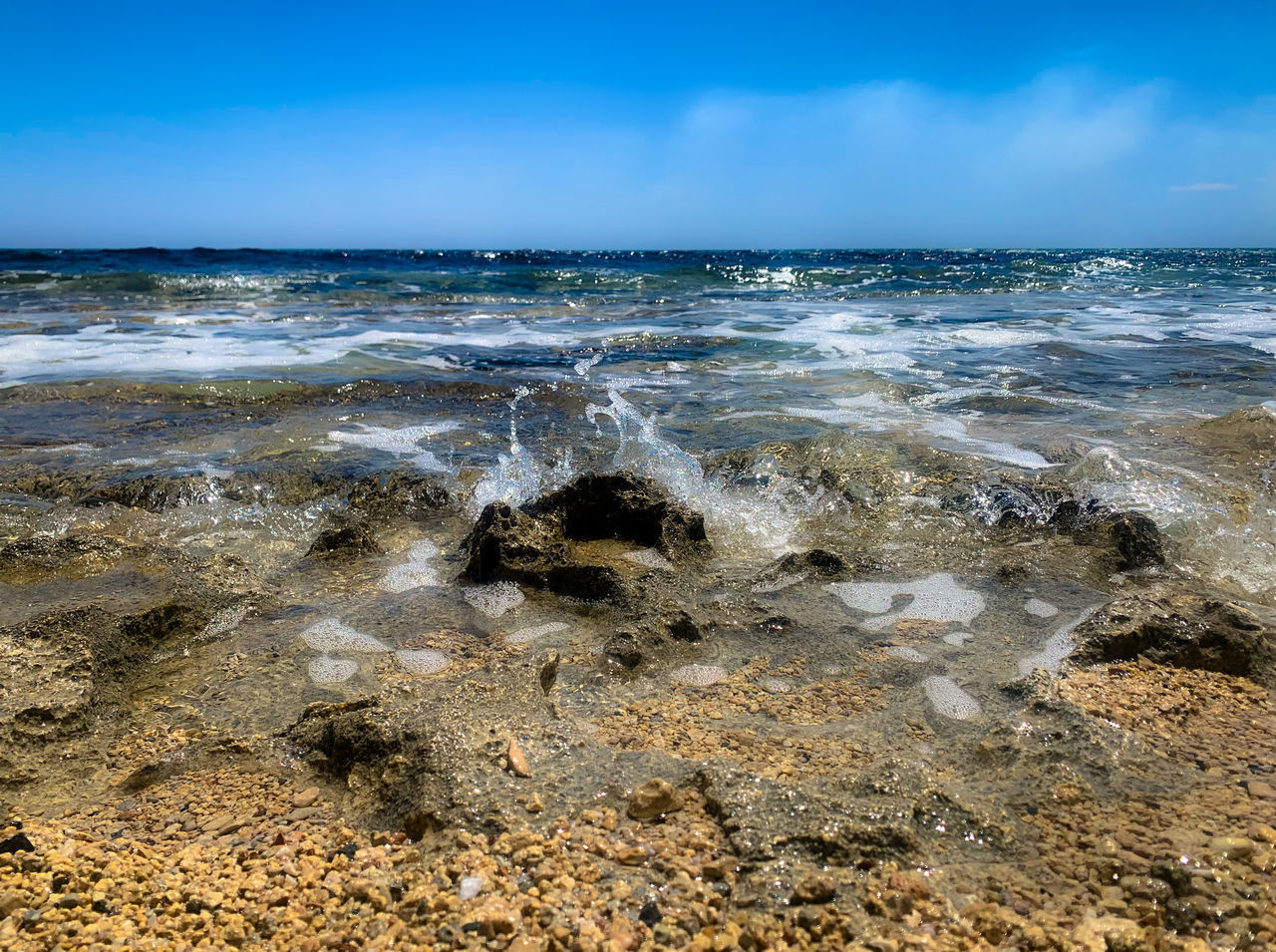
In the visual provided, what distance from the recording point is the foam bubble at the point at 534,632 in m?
2.63

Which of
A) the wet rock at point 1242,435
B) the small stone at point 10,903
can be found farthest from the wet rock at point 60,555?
the wet rock at point 1242,435

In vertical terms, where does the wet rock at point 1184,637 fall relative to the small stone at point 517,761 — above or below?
above

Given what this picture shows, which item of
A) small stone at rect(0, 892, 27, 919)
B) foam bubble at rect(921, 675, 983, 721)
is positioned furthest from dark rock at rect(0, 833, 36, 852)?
foam bubble at rect(921, 675, 983, 721)

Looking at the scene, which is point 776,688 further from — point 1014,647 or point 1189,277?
point 1189,277

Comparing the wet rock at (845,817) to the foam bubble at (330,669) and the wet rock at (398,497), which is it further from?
the wet rock at (398,497)

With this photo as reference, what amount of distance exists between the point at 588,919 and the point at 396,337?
10157 mm

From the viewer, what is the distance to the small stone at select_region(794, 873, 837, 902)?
55.6 inches

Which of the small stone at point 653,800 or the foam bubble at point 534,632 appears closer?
the small stone at point 653,800

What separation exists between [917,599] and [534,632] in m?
1.40

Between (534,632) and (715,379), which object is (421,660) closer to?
(534,632)

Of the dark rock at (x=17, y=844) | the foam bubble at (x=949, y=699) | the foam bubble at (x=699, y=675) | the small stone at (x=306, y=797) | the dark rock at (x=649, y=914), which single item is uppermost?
the dark rock at (x=17, y=844)

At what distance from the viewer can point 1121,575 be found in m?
3.01

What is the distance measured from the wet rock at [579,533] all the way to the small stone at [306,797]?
3.96 ft

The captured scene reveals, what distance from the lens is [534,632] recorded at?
8.77 ft
